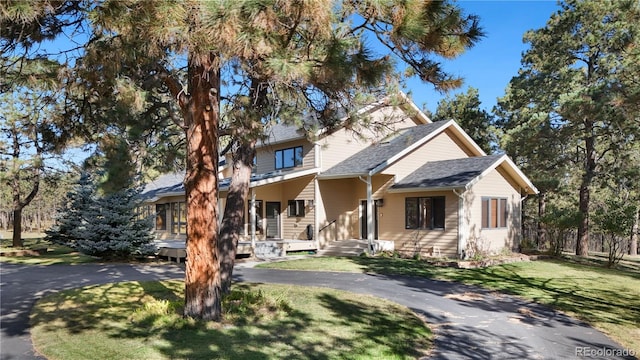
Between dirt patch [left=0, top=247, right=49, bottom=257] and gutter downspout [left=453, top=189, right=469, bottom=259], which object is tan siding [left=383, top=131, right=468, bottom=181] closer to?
gutter downspout [left=453, top=189, right=469, bottom=259]

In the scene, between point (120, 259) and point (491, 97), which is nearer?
point (120, 259)

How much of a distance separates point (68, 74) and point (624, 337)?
9.42 metres

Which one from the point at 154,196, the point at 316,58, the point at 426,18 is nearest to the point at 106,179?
the point at 316,58

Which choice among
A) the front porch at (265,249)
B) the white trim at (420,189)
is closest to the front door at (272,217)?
the front porch at (265,249)

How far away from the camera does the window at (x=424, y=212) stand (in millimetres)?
17188

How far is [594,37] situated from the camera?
57.7ft

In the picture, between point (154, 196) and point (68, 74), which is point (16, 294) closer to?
point (68, 74)

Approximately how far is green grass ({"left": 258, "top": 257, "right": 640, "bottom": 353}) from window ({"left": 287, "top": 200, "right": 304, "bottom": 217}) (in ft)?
14.1

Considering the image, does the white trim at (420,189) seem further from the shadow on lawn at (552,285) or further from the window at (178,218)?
the window at (178,218)

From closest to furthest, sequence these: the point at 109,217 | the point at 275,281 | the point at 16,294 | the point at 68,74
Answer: the point at 68,74 → the point at 16,294 → the point at 275,281 → the point at 109,217

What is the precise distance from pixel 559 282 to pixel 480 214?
532 centimetres

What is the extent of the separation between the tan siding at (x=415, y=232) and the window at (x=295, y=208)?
3730 mm

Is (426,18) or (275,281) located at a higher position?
(426,18)

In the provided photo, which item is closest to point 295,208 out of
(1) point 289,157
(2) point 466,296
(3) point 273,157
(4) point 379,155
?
(1) point 289,157
